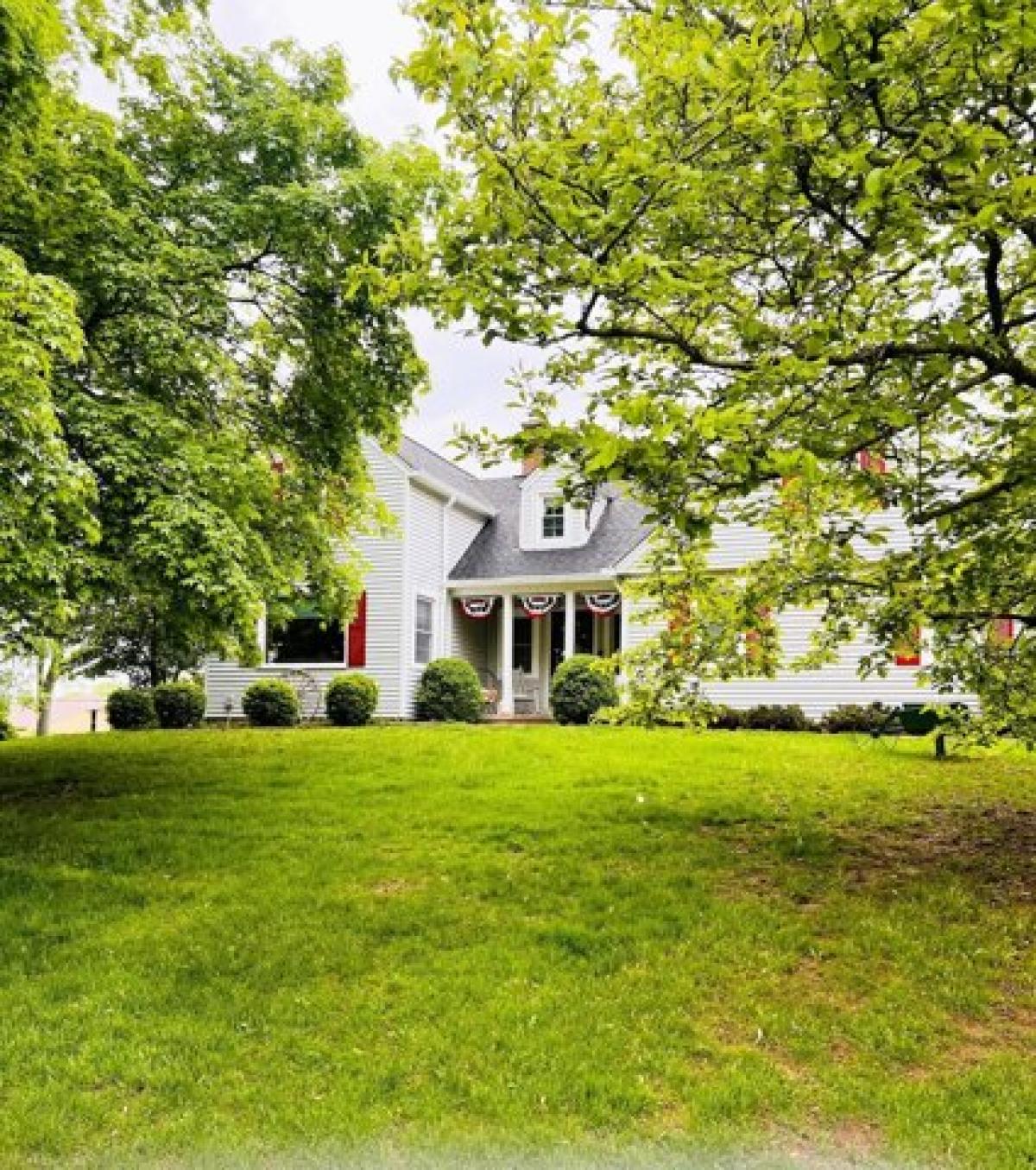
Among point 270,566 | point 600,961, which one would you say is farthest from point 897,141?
point 270,566

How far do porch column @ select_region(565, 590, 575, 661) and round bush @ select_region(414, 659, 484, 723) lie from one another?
202cm

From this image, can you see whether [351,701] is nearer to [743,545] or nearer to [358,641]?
[358,641]

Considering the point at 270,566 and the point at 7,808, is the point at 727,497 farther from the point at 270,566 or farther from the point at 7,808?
the point at 7,808

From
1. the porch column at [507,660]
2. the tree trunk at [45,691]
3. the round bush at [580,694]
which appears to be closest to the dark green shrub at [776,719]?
the round bush at [580,694]

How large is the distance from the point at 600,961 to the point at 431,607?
15.3 metres

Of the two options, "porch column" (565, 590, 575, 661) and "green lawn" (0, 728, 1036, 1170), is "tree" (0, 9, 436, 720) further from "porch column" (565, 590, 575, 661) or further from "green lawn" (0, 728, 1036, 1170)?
"porch column" (565, 590, 575, 661)

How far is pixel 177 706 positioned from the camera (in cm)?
1827

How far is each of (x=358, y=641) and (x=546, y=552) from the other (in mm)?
4575

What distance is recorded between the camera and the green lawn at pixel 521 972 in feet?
11.7

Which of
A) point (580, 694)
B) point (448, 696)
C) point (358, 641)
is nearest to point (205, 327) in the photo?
point (580, 694)

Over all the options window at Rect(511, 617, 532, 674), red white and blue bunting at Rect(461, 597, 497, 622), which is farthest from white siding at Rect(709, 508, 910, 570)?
window at Rect(511, 617, 532, 674)

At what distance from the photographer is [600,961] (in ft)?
16.1

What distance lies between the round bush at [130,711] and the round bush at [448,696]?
545cm

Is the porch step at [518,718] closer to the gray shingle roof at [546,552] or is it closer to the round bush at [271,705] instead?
the gray shingle roof at [546,552]
